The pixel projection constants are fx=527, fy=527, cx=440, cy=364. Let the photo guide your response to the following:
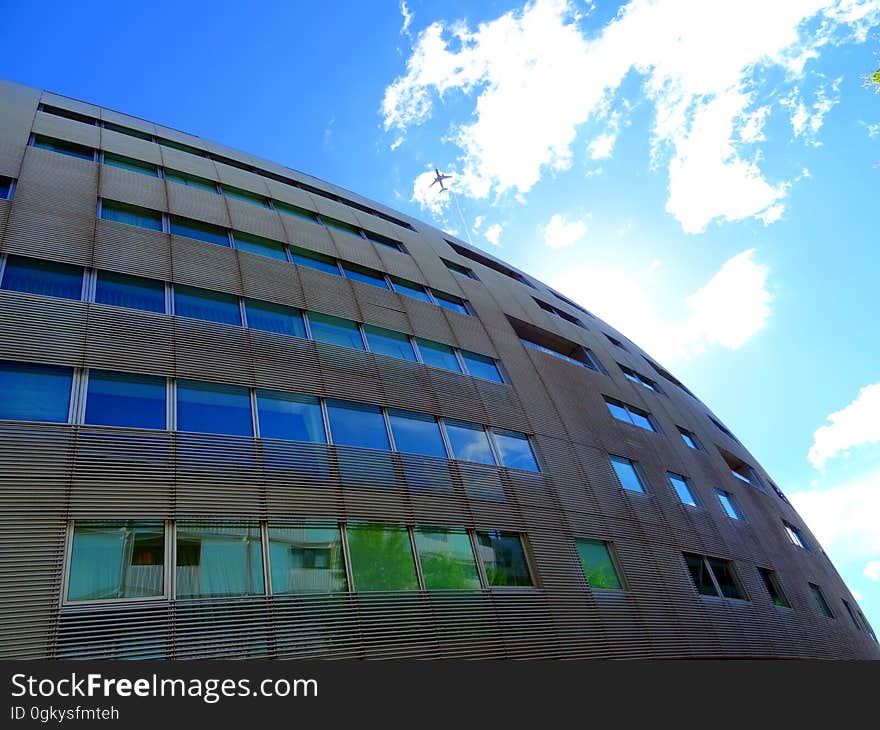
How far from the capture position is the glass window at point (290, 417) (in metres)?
11.9

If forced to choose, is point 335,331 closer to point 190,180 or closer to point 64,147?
point 190,180

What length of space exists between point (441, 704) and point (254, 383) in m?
8.00

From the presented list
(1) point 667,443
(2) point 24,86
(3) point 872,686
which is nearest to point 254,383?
(3) point 872,686

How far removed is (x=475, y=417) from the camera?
15.3m

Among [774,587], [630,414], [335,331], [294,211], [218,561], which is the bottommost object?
[774,587]

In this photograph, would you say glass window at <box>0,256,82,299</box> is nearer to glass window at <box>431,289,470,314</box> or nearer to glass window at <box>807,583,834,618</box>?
glass window at <box>431,289,470,314</box>

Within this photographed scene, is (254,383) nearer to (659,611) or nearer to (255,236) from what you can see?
(255,236)

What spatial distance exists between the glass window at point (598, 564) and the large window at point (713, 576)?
3.51m

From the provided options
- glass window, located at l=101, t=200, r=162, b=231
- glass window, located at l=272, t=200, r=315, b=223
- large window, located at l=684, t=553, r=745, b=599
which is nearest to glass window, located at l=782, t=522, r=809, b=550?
large window, located at l=684, t=553, r=745, b=599

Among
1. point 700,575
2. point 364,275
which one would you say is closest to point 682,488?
point 700,575

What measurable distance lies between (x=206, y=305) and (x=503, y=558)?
32.5 feet

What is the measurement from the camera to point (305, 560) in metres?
10.2

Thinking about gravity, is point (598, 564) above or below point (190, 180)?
below

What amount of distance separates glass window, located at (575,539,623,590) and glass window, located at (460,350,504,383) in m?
5.79
